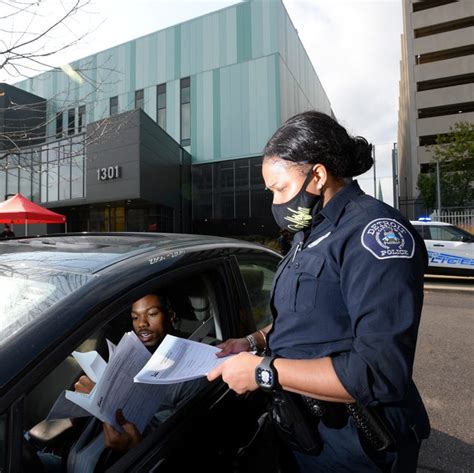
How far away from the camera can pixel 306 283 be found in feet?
3.70

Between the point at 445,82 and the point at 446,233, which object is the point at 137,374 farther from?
the point at 445,82

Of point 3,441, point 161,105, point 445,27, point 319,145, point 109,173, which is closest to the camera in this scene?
point 3,441

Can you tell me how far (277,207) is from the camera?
1.33m

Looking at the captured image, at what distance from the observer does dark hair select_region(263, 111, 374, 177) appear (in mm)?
1178

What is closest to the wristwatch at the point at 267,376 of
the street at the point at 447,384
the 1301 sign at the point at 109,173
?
the street at the point at 447,384

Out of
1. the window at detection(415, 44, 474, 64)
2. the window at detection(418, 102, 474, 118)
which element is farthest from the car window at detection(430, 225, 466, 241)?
the window at detection(415, 44, 474, 64)

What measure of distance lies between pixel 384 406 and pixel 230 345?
1.90 ft

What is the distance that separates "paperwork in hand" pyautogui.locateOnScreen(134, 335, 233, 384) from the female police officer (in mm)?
84

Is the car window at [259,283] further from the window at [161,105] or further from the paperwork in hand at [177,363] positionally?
the window at [161,105]

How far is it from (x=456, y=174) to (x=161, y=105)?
64.0 feet

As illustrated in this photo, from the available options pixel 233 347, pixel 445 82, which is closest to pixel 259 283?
pixel 233 347

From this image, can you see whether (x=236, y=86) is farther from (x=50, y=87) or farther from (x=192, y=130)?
(x=50, y=87)

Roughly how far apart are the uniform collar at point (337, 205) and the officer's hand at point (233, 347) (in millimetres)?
577

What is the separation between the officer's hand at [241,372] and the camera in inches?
42.1
